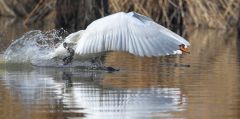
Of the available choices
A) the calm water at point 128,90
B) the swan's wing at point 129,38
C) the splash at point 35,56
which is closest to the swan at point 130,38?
the swan's wing at point 129,38

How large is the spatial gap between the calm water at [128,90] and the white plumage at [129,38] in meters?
0.34

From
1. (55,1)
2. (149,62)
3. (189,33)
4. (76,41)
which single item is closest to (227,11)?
(189,33)

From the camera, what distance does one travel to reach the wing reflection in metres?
6.66

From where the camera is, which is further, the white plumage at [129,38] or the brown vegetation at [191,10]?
the brown vegetation at [191,10]

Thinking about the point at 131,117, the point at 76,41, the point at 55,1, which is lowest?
the point at 131,117

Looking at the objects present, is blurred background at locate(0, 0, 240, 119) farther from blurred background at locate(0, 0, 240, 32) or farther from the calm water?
blurred background at locate(0, 0, 240, 32)

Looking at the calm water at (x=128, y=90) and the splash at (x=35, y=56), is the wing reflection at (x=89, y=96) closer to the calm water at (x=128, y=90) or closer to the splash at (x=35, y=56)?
the calm water at (x=128, y=90)

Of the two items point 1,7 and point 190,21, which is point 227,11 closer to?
point 190,21

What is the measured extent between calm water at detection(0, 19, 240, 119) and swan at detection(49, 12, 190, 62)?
0.33m

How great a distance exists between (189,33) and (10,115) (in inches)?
605

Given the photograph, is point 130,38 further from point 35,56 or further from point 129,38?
point 35,56

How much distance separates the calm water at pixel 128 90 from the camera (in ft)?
21.6

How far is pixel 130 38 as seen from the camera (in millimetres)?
9023

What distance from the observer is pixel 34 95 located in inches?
300
